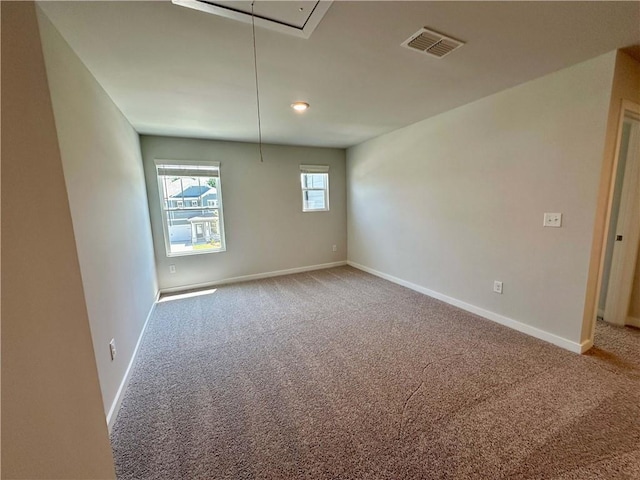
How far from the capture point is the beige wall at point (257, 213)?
4.02 metres

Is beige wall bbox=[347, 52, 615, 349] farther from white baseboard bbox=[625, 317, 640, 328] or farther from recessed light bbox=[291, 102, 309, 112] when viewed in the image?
recessed light bbox=[291, 102, 309, 112]

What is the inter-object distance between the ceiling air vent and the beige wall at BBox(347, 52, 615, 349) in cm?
116

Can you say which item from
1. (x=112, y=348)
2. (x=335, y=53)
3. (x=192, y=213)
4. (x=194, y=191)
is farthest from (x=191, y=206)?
(x=335, y=53)

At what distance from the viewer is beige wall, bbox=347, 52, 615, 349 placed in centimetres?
212

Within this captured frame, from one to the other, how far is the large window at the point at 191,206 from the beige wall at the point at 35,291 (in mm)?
3524

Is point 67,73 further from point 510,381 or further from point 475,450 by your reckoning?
point 510,381

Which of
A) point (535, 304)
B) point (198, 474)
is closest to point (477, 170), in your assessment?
point (535, 304)

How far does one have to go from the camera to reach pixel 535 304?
8.22ft

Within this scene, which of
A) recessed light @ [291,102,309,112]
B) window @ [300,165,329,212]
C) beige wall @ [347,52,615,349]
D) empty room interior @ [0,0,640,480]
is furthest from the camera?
window @ [300,165,329,212]

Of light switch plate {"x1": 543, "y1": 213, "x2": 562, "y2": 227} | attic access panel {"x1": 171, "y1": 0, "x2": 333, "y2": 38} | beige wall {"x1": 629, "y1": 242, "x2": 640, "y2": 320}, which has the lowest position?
beige wall {"x1": 629, "y1": 242, "x2": 640, "y2": 320}

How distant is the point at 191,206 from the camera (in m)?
4.16

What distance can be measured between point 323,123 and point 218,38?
1959mm

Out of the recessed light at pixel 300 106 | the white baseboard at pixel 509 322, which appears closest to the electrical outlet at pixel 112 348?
the recessed light at pixel 300 106

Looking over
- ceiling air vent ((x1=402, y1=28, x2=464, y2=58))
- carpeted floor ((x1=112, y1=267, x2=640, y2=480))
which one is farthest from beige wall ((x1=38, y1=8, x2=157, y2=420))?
ceiling air vent ((x1=402, y1=28, x2=464, y2=58))
